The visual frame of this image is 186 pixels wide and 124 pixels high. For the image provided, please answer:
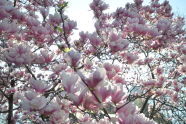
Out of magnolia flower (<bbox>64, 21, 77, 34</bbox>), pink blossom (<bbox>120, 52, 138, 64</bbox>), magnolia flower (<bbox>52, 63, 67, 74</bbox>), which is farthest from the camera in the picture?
pink blossom (<bbox>120, 52, 138, 64</bbox>)

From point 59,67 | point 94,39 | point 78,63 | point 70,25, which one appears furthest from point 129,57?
point 78,63

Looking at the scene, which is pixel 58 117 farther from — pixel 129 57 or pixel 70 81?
pixel 129 57

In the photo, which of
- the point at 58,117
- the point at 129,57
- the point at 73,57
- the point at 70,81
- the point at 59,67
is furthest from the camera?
the point at 129,57

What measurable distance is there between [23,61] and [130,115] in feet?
5.95

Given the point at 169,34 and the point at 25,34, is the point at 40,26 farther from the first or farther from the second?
the point at 169,34

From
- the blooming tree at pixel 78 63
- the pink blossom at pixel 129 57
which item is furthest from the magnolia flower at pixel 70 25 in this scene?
the pink blossom at pixel 129 57

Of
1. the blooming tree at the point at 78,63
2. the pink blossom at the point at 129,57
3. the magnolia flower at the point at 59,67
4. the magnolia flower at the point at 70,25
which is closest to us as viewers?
the blooming tree at the point at 78,63

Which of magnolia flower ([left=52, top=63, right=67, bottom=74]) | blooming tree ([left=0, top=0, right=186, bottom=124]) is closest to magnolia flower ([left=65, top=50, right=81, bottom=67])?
blooming tree ([left=0, top=0, right=186, bottom=124])

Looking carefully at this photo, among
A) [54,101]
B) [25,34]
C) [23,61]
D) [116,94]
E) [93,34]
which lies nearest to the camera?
[116,94]

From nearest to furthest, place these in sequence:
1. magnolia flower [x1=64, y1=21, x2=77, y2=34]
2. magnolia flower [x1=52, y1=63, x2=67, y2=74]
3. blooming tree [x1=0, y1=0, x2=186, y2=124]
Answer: blooming tree [x1=0, y1=0, x2=186, y2=124] → magnolia flower [x1=52, y1=63, x2=67, y2=74] → magnolia flower [x1=64, y1=21, x2=77, y2=34]

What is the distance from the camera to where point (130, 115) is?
4.95ft

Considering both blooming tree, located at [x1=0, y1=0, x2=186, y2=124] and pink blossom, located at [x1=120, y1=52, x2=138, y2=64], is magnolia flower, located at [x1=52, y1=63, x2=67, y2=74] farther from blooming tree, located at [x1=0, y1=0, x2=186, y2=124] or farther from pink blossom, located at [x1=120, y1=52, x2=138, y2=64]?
pink blossom, located at [x1=120, y1=52, x2=138, y2=64]

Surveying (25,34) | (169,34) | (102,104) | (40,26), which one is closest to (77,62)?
(102,104)

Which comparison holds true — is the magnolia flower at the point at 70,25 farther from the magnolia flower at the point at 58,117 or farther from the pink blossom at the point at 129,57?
the magnolia flower at the point at 58,117
